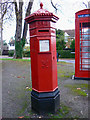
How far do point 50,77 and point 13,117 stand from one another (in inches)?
45.7

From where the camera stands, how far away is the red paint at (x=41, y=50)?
2.93 metres

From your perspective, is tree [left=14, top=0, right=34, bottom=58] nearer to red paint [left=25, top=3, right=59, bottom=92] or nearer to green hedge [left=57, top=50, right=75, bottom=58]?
red paint [left=25, top=3, right=59, bottom=92]

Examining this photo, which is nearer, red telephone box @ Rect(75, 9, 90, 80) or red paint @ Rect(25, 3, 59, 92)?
red paint @ Rect(25, 3, 59, 92)

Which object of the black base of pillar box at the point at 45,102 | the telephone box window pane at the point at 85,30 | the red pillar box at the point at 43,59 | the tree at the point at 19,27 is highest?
the tree at the point at 19,27

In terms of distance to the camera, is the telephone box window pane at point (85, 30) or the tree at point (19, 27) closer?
the telephone box window pane at point (85, 30)

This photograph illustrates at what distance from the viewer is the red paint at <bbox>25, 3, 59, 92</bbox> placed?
9.62 feet

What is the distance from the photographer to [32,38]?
3125 mm

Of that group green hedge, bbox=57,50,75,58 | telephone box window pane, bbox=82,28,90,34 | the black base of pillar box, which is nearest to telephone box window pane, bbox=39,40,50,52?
the black base of pillar box

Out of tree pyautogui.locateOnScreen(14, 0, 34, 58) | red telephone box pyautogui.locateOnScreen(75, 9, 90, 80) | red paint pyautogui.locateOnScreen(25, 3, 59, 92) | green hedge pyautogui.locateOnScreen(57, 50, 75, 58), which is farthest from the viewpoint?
green hedge pyautogui.locateOnScreen(57, 50, 75, 58)

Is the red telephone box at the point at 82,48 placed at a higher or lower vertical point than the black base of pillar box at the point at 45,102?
higher

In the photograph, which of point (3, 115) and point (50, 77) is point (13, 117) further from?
point (50, 77)

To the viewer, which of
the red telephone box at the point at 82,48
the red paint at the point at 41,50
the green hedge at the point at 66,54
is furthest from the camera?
the green hedge at the point at 66,54

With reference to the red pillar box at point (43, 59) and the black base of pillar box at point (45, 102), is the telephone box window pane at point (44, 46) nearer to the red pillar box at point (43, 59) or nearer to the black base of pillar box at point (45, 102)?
the red pillar box at point (43, 59)

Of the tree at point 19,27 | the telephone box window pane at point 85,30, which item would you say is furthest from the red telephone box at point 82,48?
the tree at point 19,27
